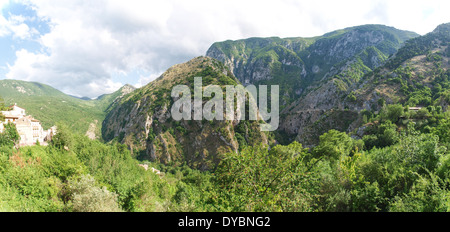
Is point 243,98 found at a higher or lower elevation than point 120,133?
higher

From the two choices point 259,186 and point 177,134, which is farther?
point 177,134

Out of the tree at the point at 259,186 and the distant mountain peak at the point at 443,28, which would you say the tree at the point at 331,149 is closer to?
the tree at the point at 259,186

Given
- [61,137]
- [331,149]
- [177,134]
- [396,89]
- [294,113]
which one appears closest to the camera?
[331,149]

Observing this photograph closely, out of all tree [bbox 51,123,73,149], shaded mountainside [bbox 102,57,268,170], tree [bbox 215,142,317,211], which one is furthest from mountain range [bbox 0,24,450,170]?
tree [bbox 215,142,317,211]

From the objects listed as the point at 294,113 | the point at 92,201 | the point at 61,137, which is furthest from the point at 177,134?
the point at 294,113

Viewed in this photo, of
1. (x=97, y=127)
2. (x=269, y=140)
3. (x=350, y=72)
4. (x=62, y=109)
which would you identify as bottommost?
(x=269, y=140)

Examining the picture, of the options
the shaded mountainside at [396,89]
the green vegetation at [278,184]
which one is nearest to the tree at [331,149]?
the green vegetation at [278,184]

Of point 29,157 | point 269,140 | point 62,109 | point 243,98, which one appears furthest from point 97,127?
point 29,157

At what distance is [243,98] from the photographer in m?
131

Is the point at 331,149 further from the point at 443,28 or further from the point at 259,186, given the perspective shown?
the point at 443,28

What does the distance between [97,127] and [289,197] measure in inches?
8039

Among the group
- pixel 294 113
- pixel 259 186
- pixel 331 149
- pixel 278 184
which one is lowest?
pixel 278 184

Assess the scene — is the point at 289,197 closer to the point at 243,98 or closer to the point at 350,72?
the point at 243,98

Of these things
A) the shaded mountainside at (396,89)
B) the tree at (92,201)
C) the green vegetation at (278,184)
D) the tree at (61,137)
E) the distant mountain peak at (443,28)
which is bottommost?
the tree at (92,201)
